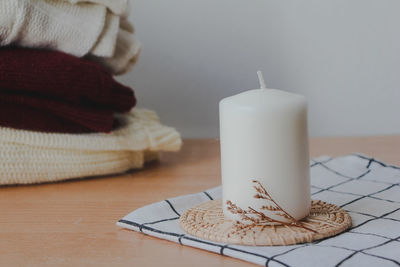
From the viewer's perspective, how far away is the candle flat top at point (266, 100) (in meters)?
0.49

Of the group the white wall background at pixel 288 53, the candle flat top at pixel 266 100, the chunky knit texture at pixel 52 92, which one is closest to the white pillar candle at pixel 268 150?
the candle flat top at pixel 266 100

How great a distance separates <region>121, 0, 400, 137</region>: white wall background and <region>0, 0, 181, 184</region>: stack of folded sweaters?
0.26 meters

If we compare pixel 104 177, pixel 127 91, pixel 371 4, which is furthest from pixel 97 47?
pixel 371 4

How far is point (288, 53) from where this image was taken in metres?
1.07

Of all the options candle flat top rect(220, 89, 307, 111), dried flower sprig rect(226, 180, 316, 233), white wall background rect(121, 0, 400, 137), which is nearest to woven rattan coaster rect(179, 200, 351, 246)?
dried flower sprig rect(226, 180, 316, 233)

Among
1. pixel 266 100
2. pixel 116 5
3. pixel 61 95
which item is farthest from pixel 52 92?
pixel 266 100

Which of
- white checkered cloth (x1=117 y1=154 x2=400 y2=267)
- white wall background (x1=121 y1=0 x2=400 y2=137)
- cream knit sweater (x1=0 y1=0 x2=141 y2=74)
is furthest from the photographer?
white wall background (x1=121 y1=0 x2=400 y2=137)

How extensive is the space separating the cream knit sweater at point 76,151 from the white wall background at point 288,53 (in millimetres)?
244

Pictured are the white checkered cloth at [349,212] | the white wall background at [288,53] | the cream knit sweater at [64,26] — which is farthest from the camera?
the white wall background at [288,53]

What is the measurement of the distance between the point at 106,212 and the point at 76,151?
0.18m

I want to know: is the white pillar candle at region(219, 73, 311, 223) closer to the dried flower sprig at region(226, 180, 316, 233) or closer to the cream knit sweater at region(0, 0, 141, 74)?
the dried flower sprig at region(226, 180, 316, 233)

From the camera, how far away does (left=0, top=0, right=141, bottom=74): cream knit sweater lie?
0.72 meters

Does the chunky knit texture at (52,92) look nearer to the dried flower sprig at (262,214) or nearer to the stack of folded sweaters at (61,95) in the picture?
the stack of folded sweaters at (61,95)

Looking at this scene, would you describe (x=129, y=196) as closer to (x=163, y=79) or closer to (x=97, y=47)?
(x=97, y=47)
